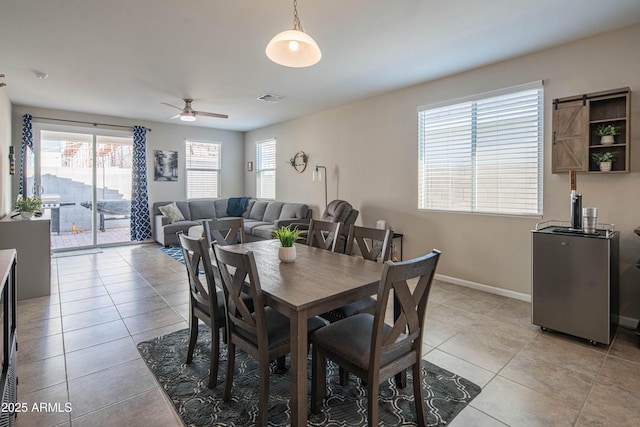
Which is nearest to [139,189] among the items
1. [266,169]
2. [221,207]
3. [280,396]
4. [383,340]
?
[221,207]

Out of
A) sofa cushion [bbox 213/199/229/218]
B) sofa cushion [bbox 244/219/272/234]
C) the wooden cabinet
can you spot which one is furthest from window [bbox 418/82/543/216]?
sofa cushion [bbox 213/199/229/218]

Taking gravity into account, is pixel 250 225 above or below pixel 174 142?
below

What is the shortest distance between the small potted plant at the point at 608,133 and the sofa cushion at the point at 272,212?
5140mm

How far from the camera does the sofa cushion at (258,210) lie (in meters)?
Answer: 7.21

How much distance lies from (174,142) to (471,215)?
642 centimetres

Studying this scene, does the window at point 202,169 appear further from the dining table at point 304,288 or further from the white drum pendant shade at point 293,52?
the white drum pendant shade at point 293,52

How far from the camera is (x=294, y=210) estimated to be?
6.31m

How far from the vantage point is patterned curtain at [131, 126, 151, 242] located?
678 centimetres

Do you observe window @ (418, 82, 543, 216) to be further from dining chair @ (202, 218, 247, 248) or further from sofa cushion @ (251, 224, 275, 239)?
sofa cushion @ (251, 224, 275, 239)

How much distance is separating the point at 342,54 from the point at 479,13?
1329 mm

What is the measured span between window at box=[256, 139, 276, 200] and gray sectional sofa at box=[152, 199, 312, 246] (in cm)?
30

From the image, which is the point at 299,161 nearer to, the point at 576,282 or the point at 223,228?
the point at 223,228

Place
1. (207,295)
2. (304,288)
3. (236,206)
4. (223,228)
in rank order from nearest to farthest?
(304,288) → (207,295) → (223,228) → (236,206)

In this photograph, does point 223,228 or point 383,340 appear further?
point 223,228
